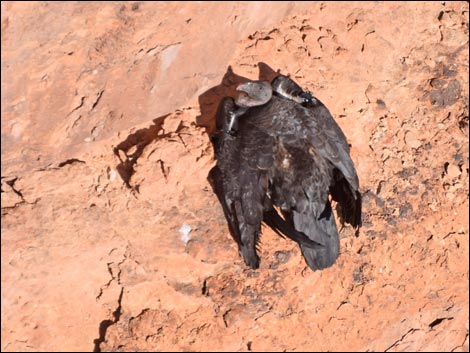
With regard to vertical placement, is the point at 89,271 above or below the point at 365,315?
above

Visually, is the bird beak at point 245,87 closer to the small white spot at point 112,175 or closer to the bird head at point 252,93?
the bird head at point 252,93

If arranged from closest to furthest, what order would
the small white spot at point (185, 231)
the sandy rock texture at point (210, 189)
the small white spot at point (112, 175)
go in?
the sandy rock texture at point (210, 189) < the small white spot at point (112, 175) < the small white spot at point (185, 231)

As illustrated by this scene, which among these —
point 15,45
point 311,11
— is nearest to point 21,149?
point 15,45

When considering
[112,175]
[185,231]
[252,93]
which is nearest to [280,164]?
[252,93]

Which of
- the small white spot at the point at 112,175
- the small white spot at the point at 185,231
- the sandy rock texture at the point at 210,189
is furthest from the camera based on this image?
the small white spot at the point at 185,231

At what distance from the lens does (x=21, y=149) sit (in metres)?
3.56

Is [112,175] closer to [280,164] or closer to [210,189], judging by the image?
[210,189]

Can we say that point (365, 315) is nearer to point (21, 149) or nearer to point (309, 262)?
point (309, 262)

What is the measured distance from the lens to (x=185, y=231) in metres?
3.94

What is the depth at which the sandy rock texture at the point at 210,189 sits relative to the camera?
141 inches

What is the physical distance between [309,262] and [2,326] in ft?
7.72

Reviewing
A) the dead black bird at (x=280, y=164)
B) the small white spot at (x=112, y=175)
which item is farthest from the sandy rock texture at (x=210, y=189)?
the dead black bird at (x=280, y=164)

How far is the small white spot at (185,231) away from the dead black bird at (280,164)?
336mm

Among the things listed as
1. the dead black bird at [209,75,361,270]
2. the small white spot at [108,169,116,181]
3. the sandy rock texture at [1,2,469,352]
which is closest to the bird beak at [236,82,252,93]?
the dead black bird at [209,75,361,270]
